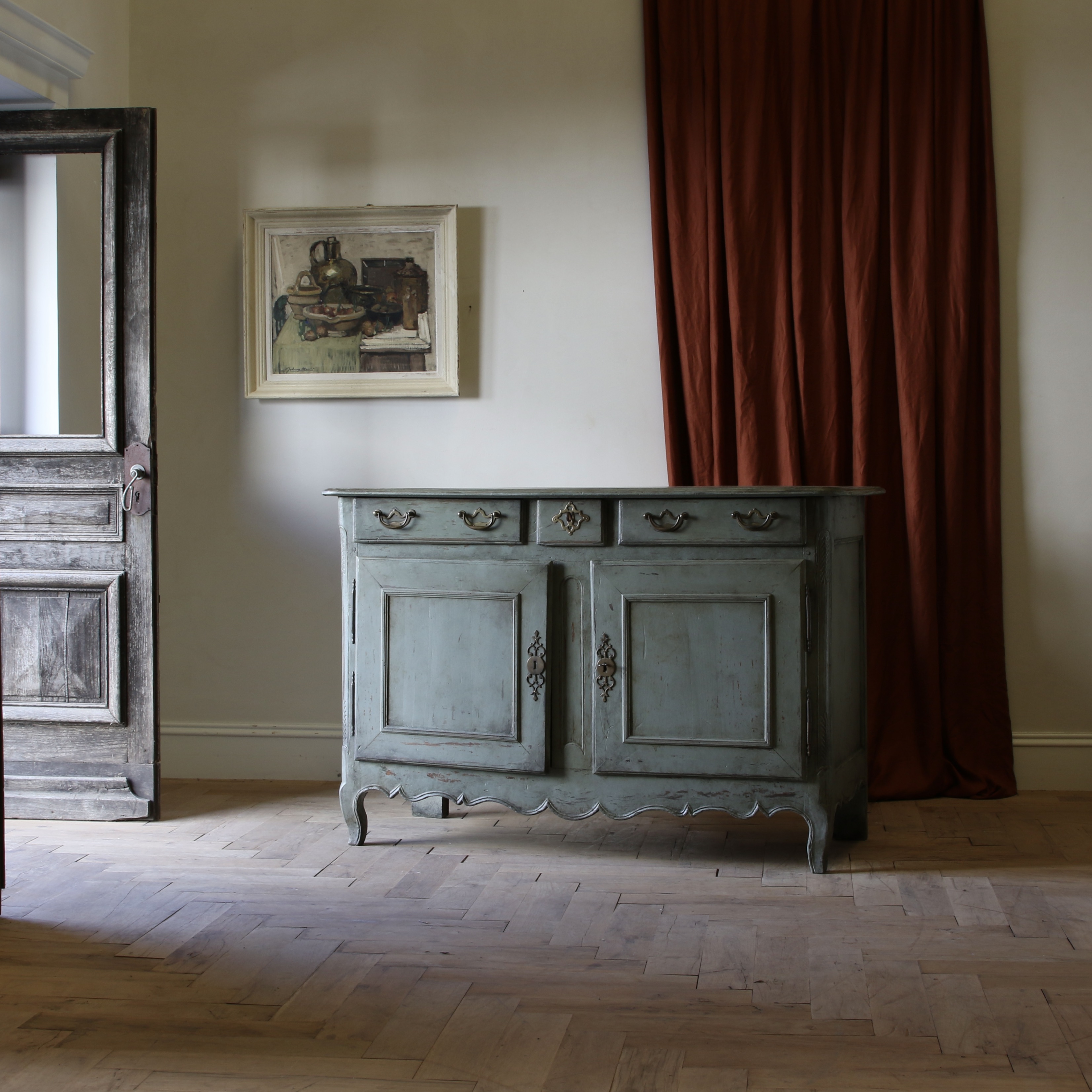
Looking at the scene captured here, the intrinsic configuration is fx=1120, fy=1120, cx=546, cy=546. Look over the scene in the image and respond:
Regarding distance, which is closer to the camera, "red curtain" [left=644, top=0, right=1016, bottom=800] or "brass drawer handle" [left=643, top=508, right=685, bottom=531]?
"brass drawer handle" [left=643, top=508, right=685, bottom=531]

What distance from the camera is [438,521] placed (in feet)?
9.62

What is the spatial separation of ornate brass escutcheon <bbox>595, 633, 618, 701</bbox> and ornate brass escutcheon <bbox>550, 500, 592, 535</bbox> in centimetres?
28

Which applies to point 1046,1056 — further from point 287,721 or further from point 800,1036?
point 287,721

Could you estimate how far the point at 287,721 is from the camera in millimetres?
3844

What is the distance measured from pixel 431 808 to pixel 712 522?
49.9 inches

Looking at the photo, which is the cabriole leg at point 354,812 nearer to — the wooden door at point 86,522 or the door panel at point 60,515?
the wooden door at point 86,522

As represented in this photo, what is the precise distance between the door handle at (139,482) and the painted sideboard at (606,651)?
70 centimetres

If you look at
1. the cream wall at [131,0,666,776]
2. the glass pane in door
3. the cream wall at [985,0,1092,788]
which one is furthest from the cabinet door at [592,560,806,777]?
the glass pane in door

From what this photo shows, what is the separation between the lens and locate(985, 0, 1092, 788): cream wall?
346cm

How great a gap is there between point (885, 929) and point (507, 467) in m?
1.91

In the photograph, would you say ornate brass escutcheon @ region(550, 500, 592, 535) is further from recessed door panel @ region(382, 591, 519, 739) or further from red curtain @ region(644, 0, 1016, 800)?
red curtain @ region(644, 0, 1016, 800)

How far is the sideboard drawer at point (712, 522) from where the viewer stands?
2.74 metres

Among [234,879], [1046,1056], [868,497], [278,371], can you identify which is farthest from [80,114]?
[1046,1056]

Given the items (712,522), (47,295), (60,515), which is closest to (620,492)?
(712,522)
